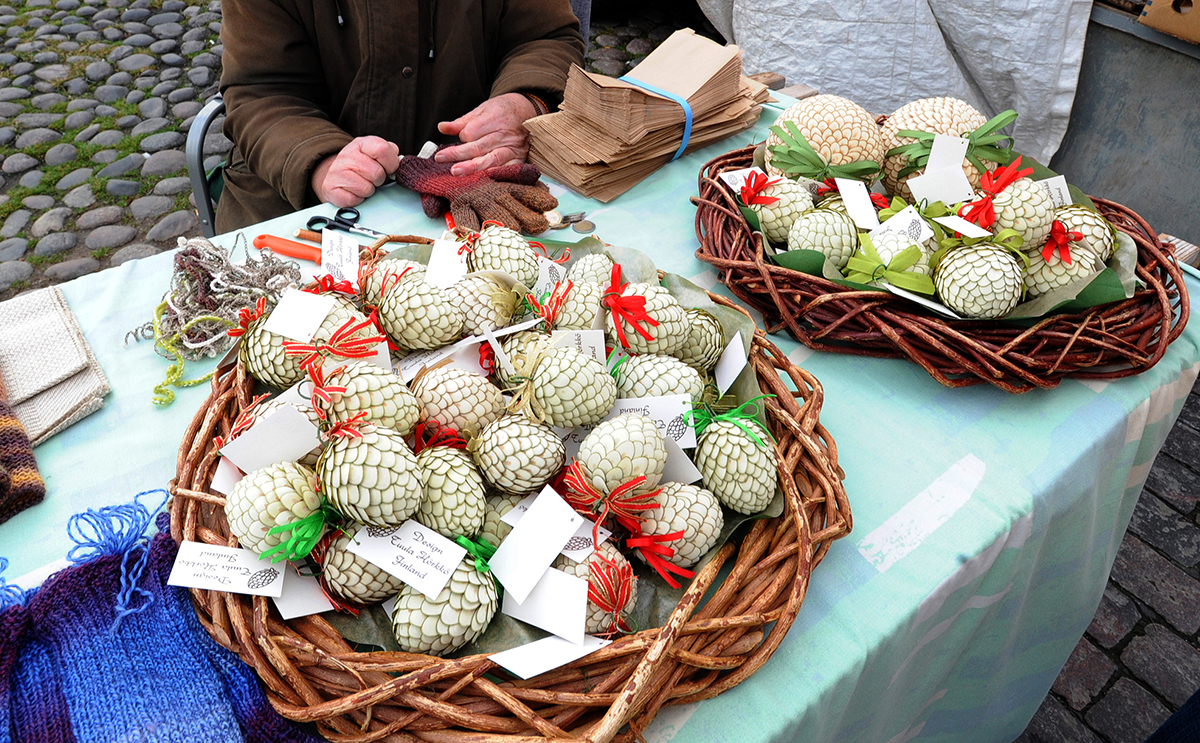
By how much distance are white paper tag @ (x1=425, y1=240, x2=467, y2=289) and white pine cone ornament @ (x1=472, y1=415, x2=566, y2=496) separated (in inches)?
10.2

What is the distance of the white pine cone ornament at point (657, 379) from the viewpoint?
35.0 inches

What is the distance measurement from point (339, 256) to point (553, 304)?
482 mm

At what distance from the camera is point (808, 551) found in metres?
0.76

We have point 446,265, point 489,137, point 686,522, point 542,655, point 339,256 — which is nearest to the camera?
point 542,655

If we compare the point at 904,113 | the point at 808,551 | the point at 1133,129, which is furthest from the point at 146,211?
the point at 1133,129

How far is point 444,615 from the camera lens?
0.69m

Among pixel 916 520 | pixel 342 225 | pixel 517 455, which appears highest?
pixel 517 455

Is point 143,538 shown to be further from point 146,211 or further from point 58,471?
point 146,211

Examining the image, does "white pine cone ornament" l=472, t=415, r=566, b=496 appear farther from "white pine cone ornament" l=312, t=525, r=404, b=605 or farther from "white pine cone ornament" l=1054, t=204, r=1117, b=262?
"white pine cone ornament" l=1054, t=204, r=1117, b=262

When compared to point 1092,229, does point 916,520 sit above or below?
below

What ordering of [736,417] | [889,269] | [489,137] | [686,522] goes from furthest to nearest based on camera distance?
[489,137] < [889,269] < [736,417] < [686,522]

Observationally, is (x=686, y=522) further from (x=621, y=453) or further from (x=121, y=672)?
(x=121, y=672)

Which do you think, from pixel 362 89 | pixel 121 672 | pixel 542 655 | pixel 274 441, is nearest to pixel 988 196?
pixel 542 655

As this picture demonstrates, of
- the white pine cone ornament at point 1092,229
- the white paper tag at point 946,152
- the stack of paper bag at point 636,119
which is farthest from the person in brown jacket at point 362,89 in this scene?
the white pine cone ornament at point 1092,229
